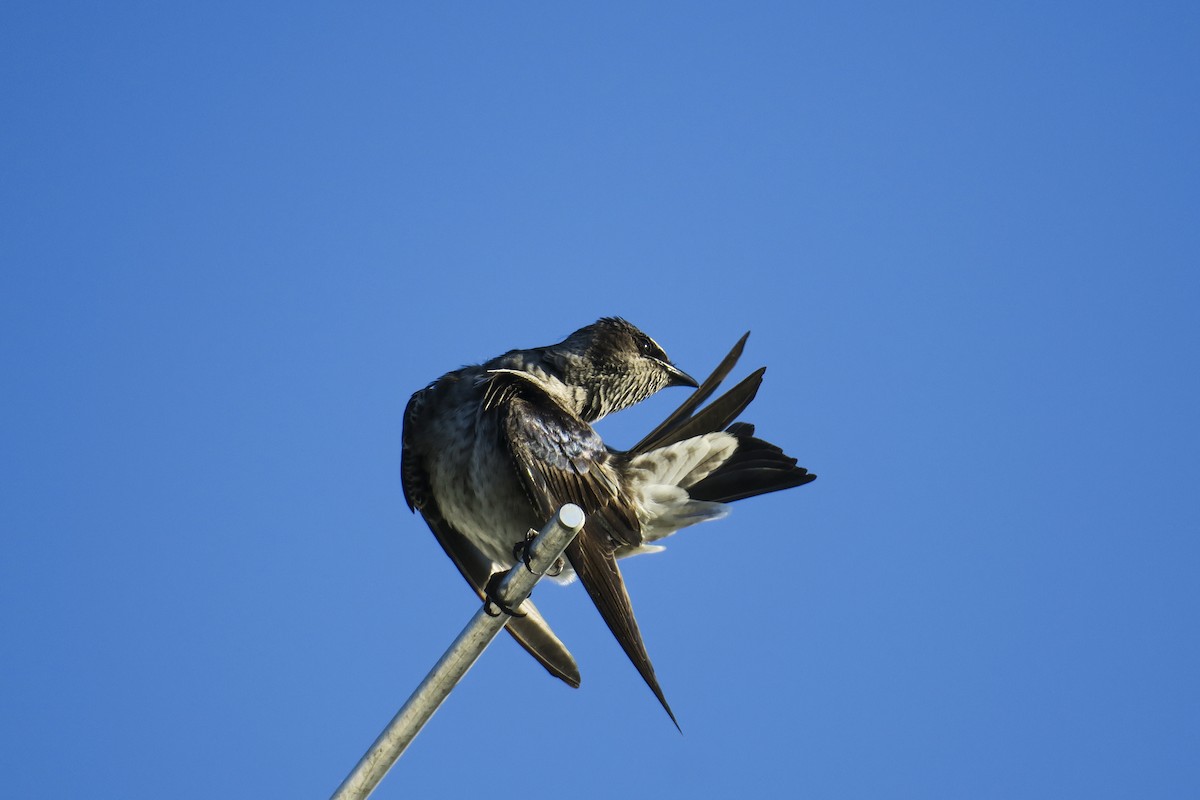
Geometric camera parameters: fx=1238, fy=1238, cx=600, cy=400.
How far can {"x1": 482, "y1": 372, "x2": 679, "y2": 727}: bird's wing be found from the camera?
17.6 feet

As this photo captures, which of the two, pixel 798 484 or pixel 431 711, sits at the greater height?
pixel 798 484

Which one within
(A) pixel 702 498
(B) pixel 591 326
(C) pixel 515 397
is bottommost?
(C) pixel 515 397

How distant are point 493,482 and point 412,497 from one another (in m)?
0.76

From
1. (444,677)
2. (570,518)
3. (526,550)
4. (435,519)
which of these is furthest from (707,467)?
(444,677)

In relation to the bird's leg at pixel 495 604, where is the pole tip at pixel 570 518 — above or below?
above

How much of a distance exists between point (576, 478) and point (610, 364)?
44.1 inches

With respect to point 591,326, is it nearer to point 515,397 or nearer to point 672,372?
point 672,372

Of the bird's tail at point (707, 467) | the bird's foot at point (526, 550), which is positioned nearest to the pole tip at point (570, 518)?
the bird's foot at point (526, 550)

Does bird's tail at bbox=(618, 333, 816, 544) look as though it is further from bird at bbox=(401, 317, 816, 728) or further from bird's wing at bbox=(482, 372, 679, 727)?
bird's wing at bbox=(482, 372, 679, 727)

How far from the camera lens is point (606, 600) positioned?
17.4ft

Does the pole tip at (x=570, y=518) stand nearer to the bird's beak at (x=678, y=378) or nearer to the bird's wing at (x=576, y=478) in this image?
the bird's wing at (x=576, y=478)

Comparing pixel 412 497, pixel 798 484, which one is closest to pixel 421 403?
pixel 412 497

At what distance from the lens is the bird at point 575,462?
5.72 m

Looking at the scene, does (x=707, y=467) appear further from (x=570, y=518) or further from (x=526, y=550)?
(x=570, y=518)
